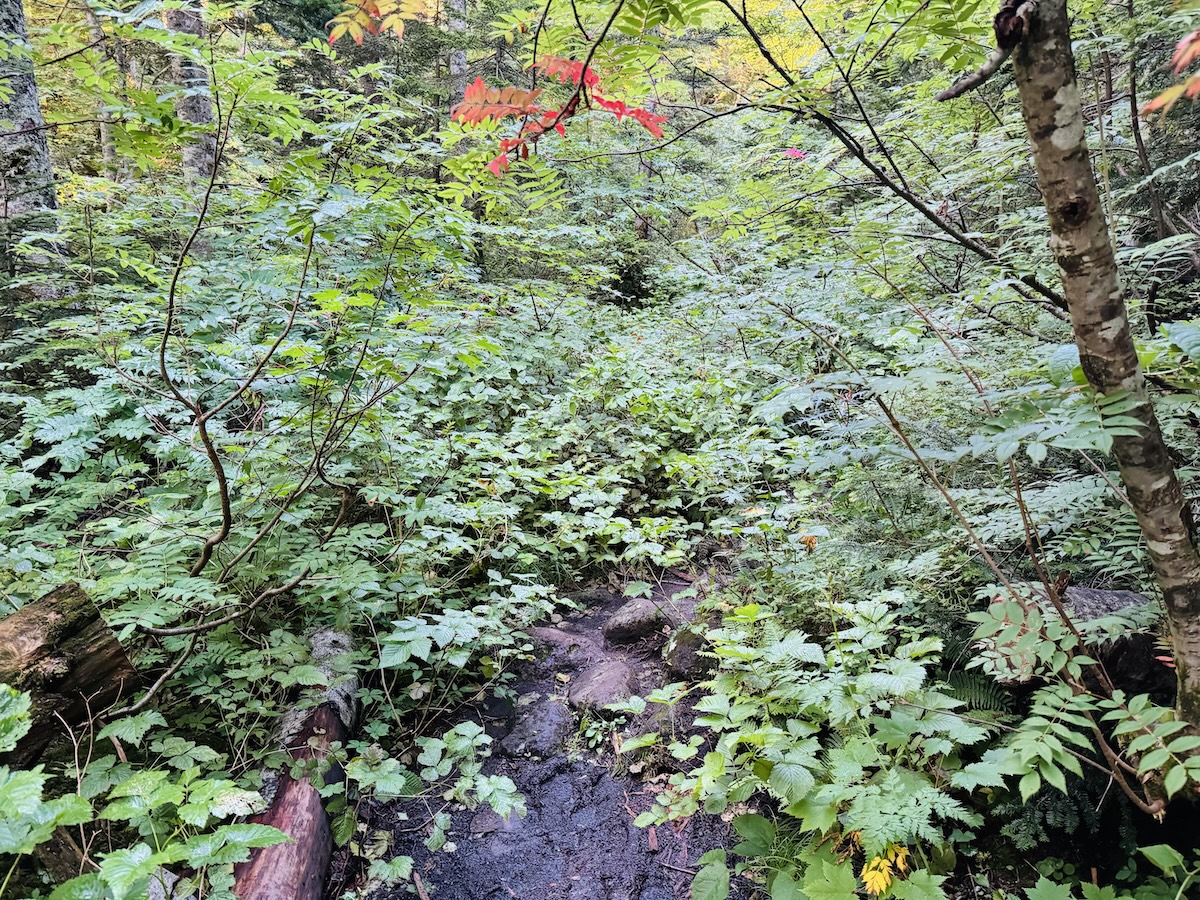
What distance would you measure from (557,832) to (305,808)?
1201mm

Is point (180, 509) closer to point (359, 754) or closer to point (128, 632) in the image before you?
point (128, 632)

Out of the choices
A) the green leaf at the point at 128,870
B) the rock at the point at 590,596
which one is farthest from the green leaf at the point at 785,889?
the rock at the point at 590,596

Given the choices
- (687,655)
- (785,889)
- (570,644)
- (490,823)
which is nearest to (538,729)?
(490,823)

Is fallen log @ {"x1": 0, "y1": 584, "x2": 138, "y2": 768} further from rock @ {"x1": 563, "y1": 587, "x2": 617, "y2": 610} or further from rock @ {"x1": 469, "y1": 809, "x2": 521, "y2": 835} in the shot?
rock @ {"x1": 563, "y1": 587, "x2": 617, "y2": 610}

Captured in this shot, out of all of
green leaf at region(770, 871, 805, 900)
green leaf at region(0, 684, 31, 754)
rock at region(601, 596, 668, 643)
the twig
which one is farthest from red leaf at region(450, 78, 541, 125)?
rock at region(601, 596, 668, 643)

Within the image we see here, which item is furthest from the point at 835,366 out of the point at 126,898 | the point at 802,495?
the point at 126,898

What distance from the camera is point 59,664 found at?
85.4 inches

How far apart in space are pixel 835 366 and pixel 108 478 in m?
6.28

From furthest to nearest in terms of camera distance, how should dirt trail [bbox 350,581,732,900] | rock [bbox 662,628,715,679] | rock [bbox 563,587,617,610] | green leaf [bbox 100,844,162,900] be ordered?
rock [bbox 563,587,617,610] → rock [bbox 662,628,715,679] → dirt trail [bbox 350,581,732,900] → green leaf [bbox 100,844,162,900]

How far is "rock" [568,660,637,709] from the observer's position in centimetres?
356

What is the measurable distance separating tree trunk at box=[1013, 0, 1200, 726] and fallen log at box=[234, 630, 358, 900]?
126 inches

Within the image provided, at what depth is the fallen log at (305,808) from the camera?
2.24m

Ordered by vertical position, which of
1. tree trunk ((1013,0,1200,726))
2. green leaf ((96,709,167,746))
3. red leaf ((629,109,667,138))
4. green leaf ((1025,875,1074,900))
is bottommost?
green leaf ((1025,875,1074,900))

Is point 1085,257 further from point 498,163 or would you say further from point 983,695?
point 498,163
